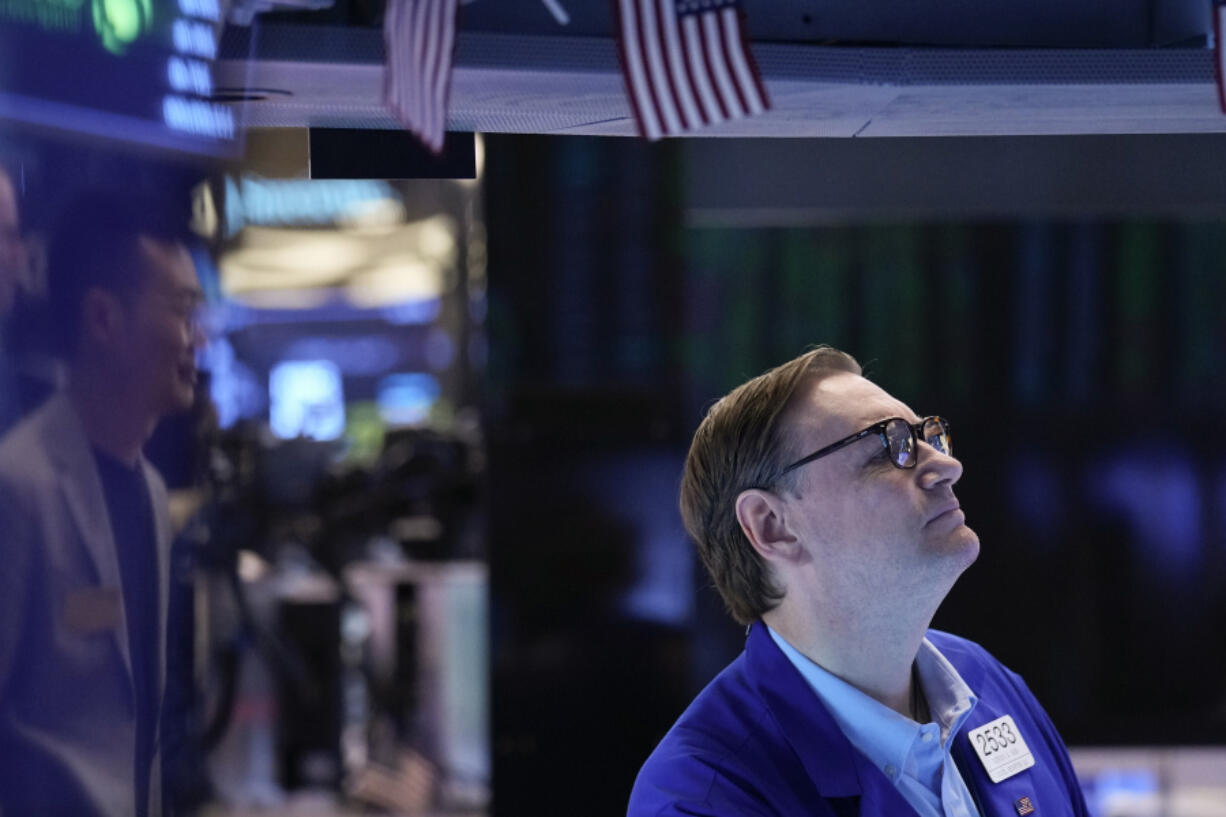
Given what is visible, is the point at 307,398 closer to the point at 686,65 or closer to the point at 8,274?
the point at 686,65

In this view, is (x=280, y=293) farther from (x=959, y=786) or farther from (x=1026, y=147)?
(x=959, y=786)

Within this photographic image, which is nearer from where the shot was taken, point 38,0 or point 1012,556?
point 38,0

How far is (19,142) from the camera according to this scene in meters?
1.60

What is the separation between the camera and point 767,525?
7.37 ft

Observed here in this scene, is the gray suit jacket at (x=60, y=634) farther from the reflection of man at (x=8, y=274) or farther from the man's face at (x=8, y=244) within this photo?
the man's face at (x=8, y=244)

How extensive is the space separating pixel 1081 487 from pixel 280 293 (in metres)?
9.16

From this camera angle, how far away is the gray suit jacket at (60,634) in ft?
5.27

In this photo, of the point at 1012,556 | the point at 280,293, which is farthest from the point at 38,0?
the point at 280,293

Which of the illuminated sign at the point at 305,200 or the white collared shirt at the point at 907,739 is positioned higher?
the illuminated sign at the point at 305,200

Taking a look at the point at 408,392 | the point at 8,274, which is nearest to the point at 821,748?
the point at 8,274

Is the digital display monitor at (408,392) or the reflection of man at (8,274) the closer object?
the reflection of man at (8,274)

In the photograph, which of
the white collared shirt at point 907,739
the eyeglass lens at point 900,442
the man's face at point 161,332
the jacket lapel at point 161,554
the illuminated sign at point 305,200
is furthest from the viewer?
the illuminated sign at point 305,200

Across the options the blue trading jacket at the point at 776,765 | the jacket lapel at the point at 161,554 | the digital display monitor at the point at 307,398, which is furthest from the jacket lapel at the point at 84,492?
the digital display monitor at the point at 307,398

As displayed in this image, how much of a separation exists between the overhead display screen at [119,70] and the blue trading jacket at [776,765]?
125 cm
